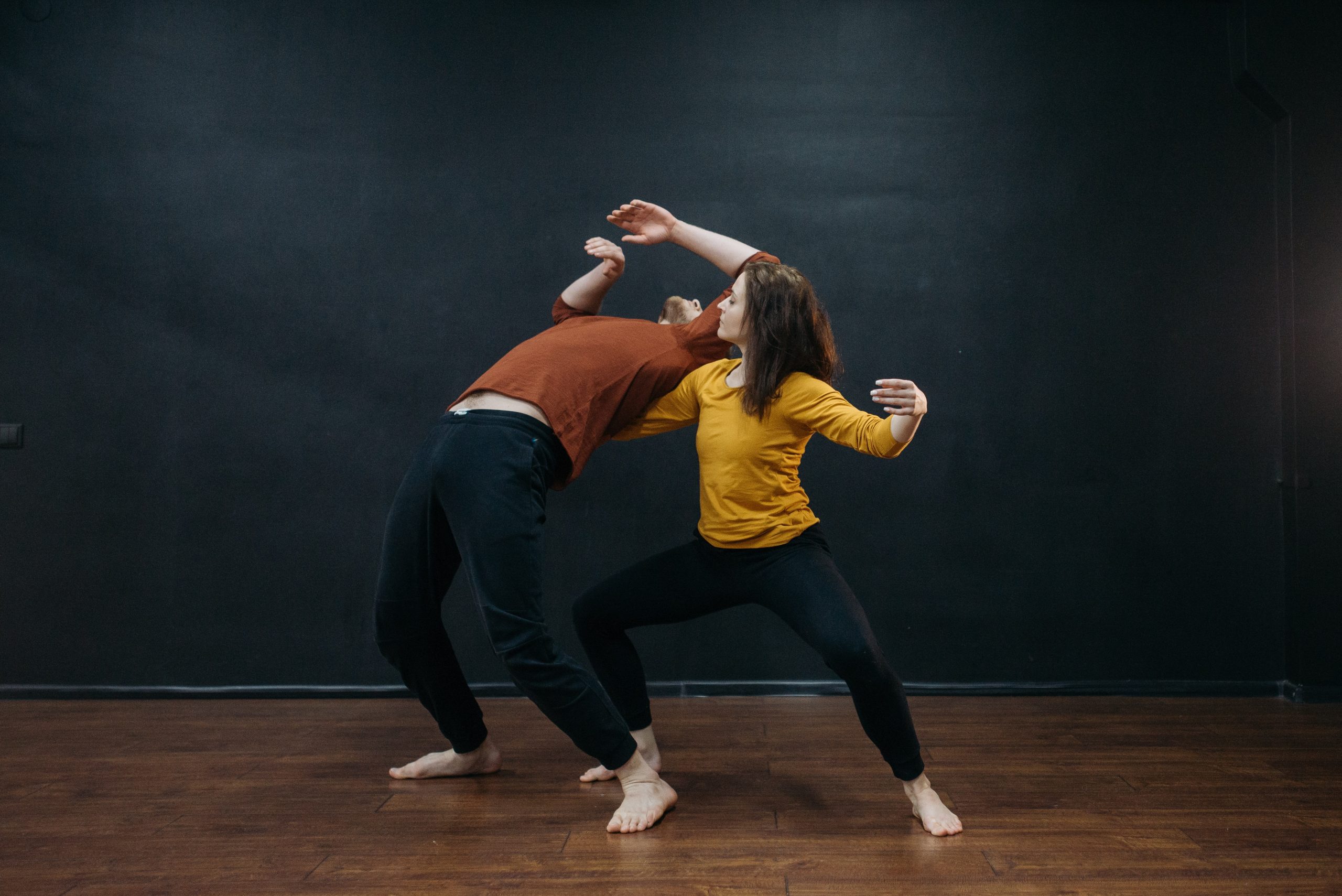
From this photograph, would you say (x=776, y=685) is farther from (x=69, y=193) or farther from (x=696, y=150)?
(x=69, y=193)

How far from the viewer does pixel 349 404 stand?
3.10 meters

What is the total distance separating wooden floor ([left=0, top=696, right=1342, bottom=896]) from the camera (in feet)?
5.32

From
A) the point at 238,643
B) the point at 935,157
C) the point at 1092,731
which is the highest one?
the point at 935,157

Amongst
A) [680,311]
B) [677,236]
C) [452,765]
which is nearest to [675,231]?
[677,236]

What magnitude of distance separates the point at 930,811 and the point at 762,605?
56 centimetres

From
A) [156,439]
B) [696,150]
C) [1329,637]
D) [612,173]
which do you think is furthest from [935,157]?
[156,439]

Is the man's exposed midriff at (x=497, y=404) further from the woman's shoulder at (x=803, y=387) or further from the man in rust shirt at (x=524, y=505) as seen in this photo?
the woman's shoulder at (x=803, y=387)

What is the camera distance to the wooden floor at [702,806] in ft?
5.32

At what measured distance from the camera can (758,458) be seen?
2.00 meters

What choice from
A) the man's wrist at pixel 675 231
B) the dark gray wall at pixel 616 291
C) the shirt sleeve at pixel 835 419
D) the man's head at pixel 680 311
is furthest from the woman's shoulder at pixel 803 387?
the dark gray wall at pixel 616 291

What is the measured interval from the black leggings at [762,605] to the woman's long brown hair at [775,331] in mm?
354

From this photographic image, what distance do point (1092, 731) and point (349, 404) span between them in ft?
8.63

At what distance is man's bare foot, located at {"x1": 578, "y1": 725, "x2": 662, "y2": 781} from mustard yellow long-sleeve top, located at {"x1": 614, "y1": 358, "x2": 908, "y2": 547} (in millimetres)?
539

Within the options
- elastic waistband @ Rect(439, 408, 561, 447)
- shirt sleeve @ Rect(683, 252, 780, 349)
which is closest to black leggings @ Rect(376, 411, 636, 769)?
elastic waistband @ Rect(439, 408, 561, 447)
